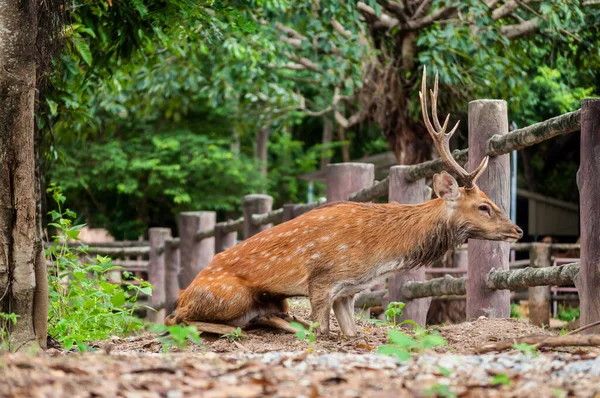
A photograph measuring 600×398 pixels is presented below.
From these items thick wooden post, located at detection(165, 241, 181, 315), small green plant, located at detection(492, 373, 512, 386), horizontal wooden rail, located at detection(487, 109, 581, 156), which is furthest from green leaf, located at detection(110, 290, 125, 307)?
thick wooden post, located at detection(165, 241, 181, 315)

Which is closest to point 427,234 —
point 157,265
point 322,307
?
point 322,307

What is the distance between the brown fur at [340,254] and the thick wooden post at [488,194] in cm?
47

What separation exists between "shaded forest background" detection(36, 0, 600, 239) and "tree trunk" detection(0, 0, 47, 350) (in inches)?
38.7

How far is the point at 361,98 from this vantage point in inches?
533

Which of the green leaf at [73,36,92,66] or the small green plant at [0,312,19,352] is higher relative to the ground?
the green leaf at [73,36,92,66]

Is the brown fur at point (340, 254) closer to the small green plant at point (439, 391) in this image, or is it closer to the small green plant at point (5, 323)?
the small green plant at point (5, 323)

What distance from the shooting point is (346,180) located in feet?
27.6

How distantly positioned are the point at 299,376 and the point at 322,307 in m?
2.41

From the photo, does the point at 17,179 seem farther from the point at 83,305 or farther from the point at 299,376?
the point at 299,376

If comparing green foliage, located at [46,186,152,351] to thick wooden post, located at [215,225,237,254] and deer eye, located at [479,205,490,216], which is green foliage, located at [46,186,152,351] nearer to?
deer eye, located at [479,205,490,216]

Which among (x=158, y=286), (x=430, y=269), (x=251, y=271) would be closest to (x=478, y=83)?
(x=430, y=269)

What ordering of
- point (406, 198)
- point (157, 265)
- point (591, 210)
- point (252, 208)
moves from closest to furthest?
1. point (591, 210)
2. point (406, 198)
3. point (252, 208)
4. point (157, 265)

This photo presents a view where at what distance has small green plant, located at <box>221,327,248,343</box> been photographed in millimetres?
5734

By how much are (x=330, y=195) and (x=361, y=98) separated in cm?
526
